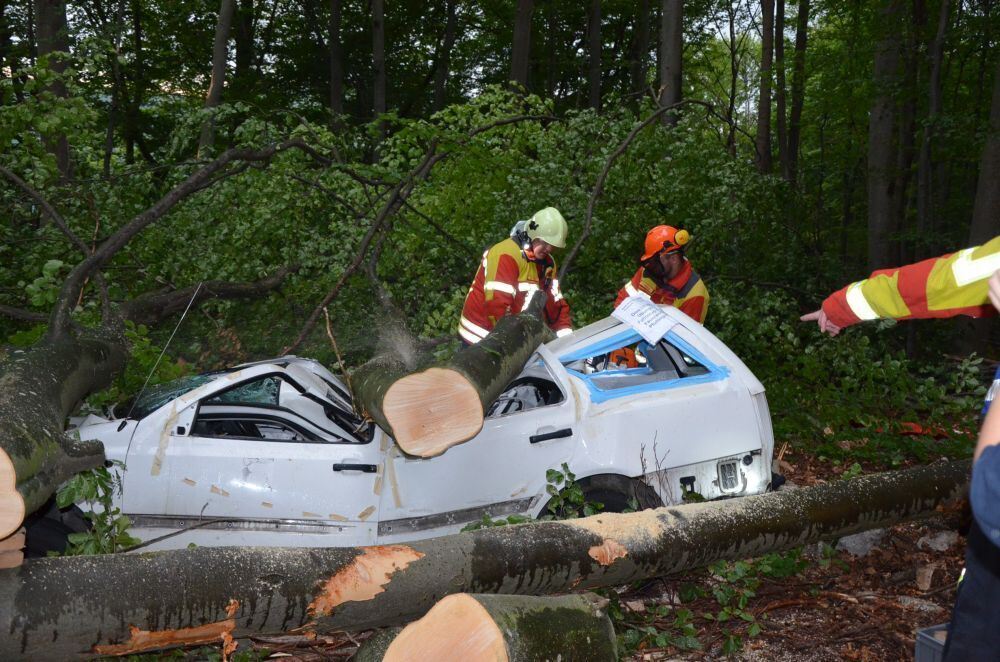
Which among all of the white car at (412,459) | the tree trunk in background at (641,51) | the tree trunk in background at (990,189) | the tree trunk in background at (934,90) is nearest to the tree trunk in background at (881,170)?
the tree trunk in background at (934,90)

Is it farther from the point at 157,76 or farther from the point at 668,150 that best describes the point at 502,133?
the point at 157,76

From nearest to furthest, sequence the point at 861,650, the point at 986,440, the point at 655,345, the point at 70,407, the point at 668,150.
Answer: the point at 986,440 < the point at 861,650 < the point at 70,407 < the point at 655,345 < the point at 668,150

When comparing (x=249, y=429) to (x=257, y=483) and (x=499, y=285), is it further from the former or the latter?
(x=499, y=285)

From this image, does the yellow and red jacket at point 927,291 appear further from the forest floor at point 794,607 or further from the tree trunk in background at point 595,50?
the tree trunk in background at point 595,50

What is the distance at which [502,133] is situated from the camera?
27.8ft

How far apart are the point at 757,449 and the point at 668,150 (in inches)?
178

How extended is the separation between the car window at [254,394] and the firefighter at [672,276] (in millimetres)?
2572

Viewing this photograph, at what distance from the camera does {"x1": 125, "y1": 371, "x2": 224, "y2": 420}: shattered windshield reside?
457 centimetres

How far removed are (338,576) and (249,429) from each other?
2.47 m

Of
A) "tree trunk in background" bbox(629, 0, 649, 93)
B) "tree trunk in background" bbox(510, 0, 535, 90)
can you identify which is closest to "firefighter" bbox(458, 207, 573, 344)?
"tree trunk in background" bbox(510, 0, 535, 90)

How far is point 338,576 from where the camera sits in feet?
8.95

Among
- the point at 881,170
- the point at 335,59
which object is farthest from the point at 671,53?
the point at 335,59

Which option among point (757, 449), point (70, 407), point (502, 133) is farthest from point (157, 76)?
point (757, 449)

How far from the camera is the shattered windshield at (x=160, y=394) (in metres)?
4.57
